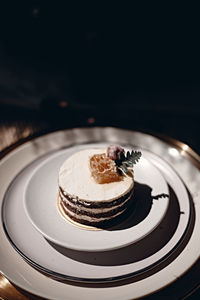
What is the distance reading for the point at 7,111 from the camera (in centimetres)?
238

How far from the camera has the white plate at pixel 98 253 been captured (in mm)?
1221

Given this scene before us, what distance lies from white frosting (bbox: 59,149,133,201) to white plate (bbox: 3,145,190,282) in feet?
0.49

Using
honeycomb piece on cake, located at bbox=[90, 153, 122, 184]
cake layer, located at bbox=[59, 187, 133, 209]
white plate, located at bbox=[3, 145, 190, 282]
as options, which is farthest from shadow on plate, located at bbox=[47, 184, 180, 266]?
honeycomb piece on cake, located at bbox=[90, 153, 122, 184]

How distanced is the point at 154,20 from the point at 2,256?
286cm

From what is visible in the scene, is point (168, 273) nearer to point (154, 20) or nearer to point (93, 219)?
point (93, 219)

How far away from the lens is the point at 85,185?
4.88 ft

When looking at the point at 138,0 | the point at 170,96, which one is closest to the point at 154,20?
the point at 138,0

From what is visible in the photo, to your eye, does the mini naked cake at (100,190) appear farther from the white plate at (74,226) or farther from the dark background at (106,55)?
the dark background at (106,55)

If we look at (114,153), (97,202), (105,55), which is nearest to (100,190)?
(97,202)

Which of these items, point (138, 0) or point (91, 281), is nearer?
point (91, 281)

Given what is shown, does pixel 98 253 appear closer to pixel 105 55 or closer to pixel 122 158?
pixel 122 158

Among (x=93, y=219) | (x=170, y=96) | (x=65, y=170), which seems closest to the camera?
(x=93, y=219)

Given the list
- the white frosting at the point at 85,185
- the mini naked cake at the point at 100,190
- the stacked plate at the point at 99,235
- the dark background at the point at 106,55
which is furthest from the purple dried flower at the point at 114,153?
the dark background at the point at 106,55

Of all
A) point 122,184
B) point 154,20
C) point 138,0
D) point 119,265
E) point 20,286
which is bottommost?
point 119,265
